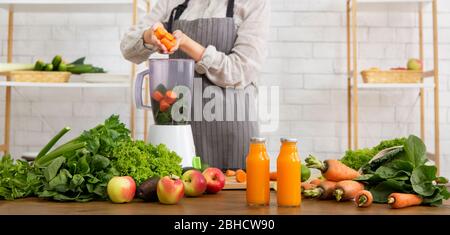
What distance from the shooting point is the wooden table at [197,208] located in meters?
1.39

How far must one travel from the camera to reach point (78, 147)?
166cm

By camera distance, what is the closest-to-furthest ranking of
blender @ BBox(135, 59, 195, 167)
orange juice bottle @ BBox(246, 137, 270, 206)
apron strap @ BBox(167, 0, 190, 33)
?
1. orange juice bottle @ BBox(246, 137, 270, 206)
2. blender @ BBox(135, 59, 195, 167)
3. apron strap @ BBox(167, 0, 190, 33)

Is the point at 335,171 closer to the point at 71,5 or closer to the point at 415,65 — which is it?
the point at 415,65

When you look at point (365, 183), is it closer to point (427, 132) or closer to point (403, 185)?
point (403, 185)

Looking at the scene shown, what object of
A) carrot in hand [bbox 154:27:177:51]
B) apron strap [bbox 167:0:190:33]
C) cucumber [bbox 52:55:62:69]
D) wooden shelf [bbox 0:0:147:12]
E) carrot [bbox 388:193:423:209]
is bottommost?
carrot [bbox 388:193:423:209]

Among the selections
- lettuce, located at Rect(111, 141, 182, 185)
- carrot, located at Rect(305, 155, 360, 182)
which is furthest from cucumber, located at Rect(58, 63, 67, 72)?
carrot, located at Rect(305, 155, 360, 182)

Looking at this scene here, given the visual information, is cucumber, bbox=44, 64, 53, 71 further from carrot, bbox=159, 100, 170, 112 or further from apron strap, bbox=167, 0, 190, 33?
carrot, bbox=159, 100, 170, 112

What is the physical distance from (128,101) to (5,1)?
1000 millimetres

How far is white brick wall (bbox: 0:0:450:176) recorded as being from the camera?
412cm

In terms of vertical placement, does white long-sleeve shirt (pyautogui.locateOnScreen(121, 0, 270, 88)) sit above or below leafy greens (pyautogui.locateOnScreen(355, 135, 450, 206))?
above

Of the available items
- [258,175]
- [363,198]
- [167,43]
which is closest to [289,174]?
[258,175]

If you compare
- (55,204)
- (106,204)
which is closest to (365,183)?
(106,204)

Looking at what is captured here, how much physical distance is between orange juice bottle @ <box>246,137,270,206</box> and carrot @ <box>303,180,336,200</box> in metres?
0.15
